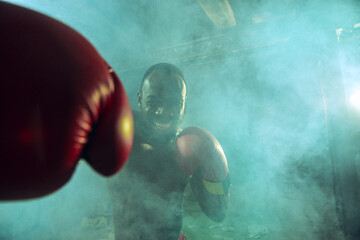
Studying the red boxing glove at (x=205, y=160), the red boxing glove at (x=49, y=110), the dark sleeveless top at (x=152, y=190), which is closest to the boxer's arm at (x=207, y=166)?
the red boxing glove at (x=205, y=160)

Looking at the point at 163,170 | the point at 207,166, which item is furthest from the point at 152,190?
the point at 207,166

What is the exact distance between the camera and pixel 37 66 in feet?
1.95

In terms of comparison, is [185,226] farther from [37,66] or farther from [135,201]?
[37,66]

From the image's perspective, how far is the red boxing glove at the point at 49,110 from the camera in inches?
21.6

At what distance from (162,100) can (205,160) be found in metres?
0.87

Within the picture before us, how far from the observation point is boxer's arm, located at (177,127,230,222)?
1791 mm

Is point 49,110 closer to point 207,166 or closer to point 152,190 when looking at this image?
point 207,166

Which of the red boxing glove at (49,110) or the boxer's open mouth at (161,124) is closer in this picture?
the red boxing glove at (49,110)

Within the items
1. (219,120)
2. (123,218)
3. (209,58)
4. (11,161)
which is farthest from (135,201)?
(209,58)

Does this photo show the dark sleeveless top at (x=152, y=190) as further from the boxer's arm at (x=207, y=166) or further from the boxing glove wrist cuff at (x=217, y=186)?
the boxing glove wrist cuff at (x=217, y=186)

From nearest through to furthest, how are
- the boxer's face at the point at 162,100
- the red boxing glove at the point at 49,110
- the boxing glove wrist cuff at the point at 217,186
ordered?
the red boxing glove at the point at 49,110 → the boxing glove wrist cuff at the point at 217,186 → the boxer's face at the point at 162,100

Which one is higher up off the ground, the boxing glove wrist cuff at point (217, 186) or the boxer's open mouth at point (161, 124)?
the boxer's open mouth at point (161, 124)

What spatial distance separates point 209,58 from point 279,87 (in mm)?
1935

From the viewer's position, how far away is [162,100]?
84.3 inches
